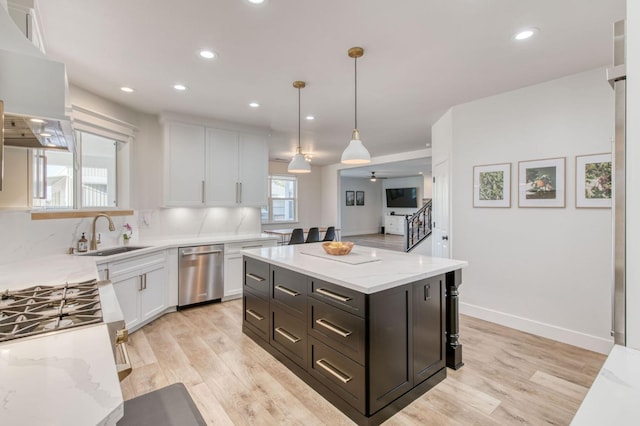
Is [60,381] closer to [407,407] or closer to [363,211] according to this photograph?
[407,407]

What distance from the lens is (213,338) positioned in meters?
3.21

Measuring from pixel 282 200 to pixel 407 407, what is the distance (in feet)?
24.6

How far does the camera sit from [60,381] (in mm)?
738

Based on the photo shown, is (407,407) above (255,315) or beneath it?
beneath

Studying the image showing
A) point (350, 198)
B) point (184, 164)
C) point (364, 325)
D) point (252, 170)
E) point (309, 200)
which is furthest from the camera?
point (350, 198)

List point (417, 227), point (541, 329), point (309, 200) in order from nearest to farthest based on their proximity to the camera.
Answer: point (541, 329)
point (417, 227)
point (309, 200)

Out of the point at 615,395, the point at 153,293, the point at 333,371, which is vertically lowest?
the point at 333,371

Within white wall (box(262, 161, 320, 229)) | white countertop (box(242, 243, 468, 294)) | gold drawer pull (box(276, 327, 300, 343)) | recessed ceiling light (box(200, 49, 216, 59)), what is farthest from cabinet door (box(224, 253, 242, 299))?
white wall (box(262, 161, 320, 229))

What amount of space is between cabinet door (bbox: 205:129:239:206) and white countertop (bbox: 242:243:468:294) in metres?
1.79

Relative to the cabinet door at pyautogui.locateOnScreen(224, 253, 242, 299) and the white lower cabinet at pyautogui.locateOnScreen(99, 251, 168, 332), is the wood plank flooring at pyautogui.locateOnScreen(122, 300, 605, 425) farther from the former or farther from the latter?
the cabinet door at pyautogui.locateOnScreen(224, 253, 242, 299)

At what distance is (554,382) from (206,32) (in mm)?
3806

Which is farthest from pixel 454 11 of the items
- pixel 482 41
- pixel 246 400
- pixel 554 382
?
pixel 246 400

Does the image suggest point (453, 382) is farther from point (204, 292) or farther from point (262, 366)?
point (204, 292)

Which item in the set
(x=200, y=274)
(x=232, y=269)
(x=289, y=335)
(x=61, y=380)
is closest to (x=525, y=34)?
(x=289, y=335)
